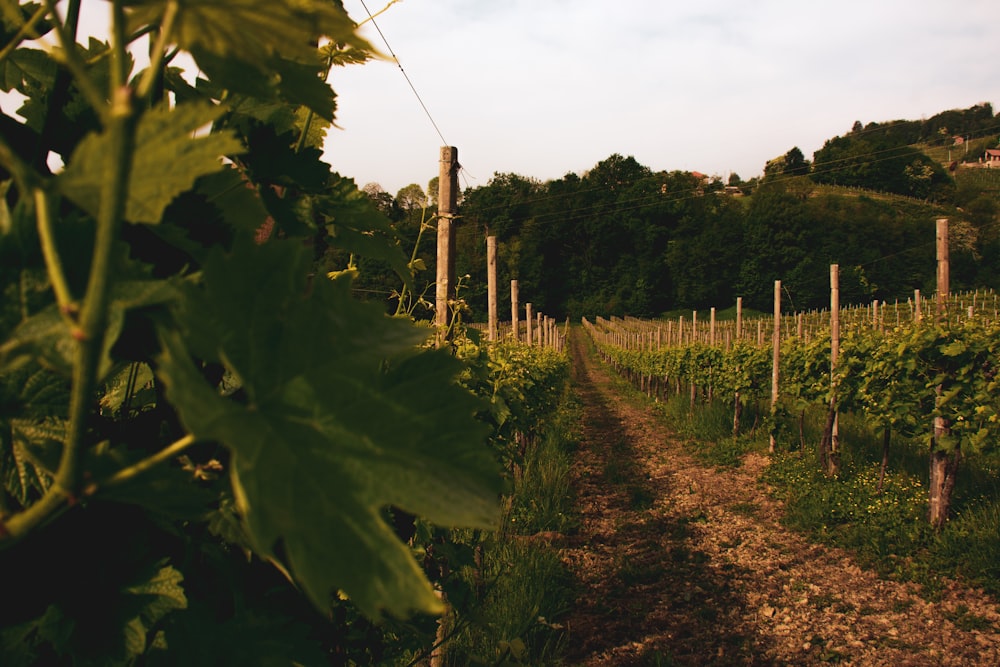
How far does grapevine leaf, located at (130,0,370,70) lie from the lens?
0.33m

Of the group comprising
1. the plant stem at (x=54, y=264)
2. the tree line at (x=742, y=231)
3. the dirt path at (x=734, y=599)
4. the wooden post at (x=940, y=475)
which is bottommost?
the dirt path at (x=734, y=599)

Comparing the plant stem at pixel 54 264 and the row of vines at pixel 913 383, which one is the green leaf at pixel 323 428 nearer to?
the plant stem at pixel 54 264

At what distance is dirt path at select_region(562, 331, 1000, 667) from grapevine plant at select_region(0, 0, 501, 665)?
14.6ft

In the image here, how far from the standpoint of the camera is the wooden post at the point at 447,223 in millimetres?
4617

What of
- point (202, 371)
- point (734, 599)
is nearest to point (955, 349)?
point (734, 599)

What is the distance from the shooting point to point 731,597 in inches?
213

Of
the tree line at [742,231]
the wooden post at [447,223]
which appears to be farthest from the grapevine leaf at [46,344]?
the tree line at [742,231]

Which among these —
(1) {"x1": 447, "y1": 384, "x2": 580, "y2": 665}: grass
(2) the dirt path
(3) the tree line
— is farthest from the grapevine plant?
(3) the tree line

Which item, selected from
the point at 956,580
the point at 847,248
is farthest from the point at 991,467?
the point at 847,248

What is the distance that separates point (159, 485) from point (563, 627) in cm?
480

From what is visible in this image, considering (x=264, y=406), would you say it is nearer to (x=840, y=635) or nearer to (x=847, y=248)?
(x=840, y=635)

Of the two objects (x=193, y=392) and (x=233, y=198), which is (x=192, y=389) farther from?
(x=233, y=198)

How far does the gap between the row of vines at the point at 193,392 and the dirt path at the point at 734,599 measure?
4433 mm

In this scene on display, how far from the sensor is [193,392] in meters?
0.32
